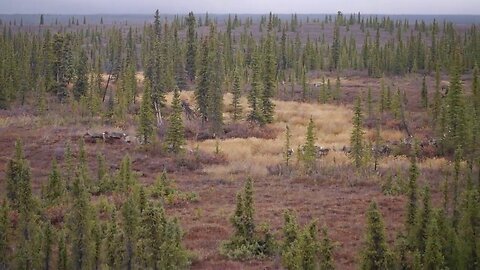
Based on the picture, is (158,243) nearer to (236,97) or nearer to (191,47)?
(236,97)

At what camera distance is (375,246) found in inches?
550

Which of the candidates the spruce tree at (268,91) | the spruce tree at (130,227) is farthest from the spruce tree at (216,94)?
the spruce tree at (130,227)

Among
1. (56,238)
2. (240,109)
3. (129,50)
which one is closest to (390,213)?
(56,238)

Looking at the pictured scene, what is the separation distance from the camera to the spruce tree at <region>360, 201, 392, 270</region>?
1380 centimetres

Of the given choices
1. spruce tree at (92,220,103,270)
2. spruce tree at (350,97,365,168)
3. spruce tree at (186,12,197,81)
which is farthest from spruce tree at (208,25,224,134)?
spruce tree at (92,220,103,270)

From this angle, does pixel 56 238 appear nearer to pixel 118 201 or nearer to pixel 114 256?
pixel 114 256

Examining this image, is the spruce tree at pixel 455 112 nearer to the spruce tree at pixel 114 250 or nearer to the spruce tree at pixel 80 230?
the spruce tree at pixel 114 250

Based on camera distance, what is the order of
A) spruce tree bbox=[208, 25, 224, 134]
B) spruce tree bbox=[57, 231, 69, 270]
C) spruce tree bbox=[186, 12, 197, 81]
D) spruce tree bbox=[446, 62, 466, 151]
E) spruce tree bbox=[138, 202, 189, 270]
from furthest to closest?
1. spruce tree bbox=[186, 12, 197, 81]
2. spruce tree bbox=[208, 25, 224, 134]
3. spruce tree bbox=[446, 62, 466, 151]
4. spruce tree bbox=[57, 231, 69, 270]
5. spruce tree bbox=[138, 202, 189, 270]

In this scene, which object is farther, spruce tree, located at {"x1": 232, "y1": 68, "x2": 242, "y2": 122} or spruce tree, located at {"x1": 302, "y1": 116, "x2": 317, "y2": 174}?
spruce tree, located at {"x1": 232, "y1": 68, "x2": 242, "y2": 122}

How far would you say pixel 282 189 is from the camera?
28750mm

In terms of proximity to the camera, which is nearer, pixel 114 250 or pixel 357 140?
pixel 114 250

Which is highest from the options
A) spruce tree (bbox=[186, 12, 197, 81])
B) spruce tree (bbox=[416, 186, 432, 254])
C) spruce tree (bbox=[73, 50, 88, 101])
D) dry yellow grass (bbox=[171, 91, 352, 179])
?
spruce tree (bbox=[186, 12, 197, 81])

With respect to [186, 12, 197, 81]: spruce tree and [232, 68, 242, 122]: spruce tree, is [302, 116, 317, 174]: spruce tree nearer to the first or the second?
[232, 68, 242, 122]: spruce tree

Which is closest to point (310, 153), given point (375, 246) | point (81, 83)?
point (375, 246)
